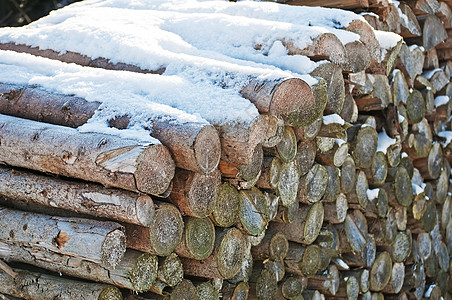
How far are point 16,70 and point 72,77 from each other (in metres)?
0.40

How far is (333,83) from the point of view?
3.38 m

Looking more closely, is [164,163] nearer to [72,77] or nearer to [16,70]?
[72,77]

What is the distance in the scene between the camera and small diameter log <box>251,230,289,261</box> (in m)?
3.47

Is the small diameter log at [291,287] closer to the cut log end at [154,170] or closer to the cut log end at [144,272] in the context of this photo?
the cut log end at [144,272]

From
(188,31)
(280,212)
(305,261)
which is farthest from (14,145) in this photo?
(305,261)

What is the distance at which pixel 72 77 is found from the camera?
309cm

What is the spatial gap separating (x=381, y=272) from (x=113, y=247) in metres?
2.57

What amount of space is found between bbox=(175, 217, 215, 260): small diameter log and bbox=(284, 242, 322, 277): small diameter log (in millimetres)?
921

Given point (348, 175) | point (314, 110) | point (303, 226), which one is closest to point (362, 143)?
point (348, 175)

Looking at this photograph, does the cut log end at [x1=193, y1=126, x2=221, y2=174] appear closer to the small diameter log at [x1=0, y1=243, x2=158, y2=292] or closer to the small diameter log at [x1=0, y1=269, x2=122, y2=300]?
the small diameter log at [x1=0, y1=243, x2=158, y2=292]

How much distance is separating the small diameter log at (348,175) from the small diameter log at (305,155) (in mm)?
410

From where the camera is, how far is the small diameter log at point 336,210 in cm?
391

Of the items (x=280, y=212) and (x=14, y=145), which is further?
(x=280, y=212)

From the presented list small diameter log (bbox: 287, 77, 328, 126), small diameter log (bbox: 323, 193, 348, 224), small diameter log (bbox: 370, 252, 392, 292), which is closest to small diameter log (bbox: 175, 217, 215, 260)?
small diameter log (bbox: 287, 77, 328, 126)
